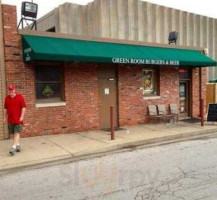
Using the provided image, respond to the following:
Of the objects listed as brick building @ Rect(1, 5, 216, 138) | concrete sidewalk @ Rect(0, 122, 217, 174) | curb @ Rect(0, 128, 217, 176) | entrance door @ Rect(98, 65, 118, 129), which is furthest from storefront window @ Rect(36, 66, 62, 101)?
curb @ Rect(0, 128, 217, 176)

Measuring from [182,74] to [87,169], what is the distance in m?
9.53

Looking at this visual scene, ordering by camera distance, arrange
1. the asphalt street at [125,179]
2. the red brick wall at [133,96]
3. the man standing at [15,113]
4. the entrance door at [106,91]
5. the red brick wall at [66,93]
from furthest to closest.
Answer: the red brick wall at [133,96] < the entrance door at [106,91] < the red brick wall at [66,93] < the man standing at [15,113] < the asphalt street at [125,179]

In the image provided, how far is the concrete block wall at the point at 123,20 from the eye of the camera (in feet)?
67.3

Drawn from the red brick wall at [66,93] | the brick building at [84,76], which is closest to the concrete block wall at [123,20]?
the brick building at [84,76]

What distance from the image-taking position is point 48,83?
36.2 ft

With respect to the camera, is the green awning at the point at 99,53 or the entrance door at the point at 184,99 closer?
the green awning at the point at 99,53

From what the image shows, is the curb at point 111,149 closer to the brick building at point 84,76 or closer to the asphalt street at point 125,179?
the asphalt street at point 125,179

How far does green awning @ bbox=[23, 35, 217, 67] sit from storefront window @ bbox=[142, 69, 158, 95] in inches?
41.3

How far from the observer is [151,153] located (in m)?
8.48

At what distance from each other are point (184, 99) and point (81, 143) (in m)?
7.71

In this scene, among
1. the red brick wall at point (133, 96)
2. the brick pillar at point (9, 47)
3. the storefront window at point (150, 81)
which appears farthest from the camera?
the storefront window at point (150, 81)

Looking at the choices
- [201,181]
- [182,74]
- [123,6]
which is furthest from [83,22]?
[201,181]

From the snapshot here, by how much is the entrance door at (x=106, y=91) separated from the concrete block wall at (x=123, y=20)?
8364 millimetres

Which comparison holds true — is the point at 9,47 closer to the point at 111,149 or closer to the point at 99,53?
the point at 99,53
